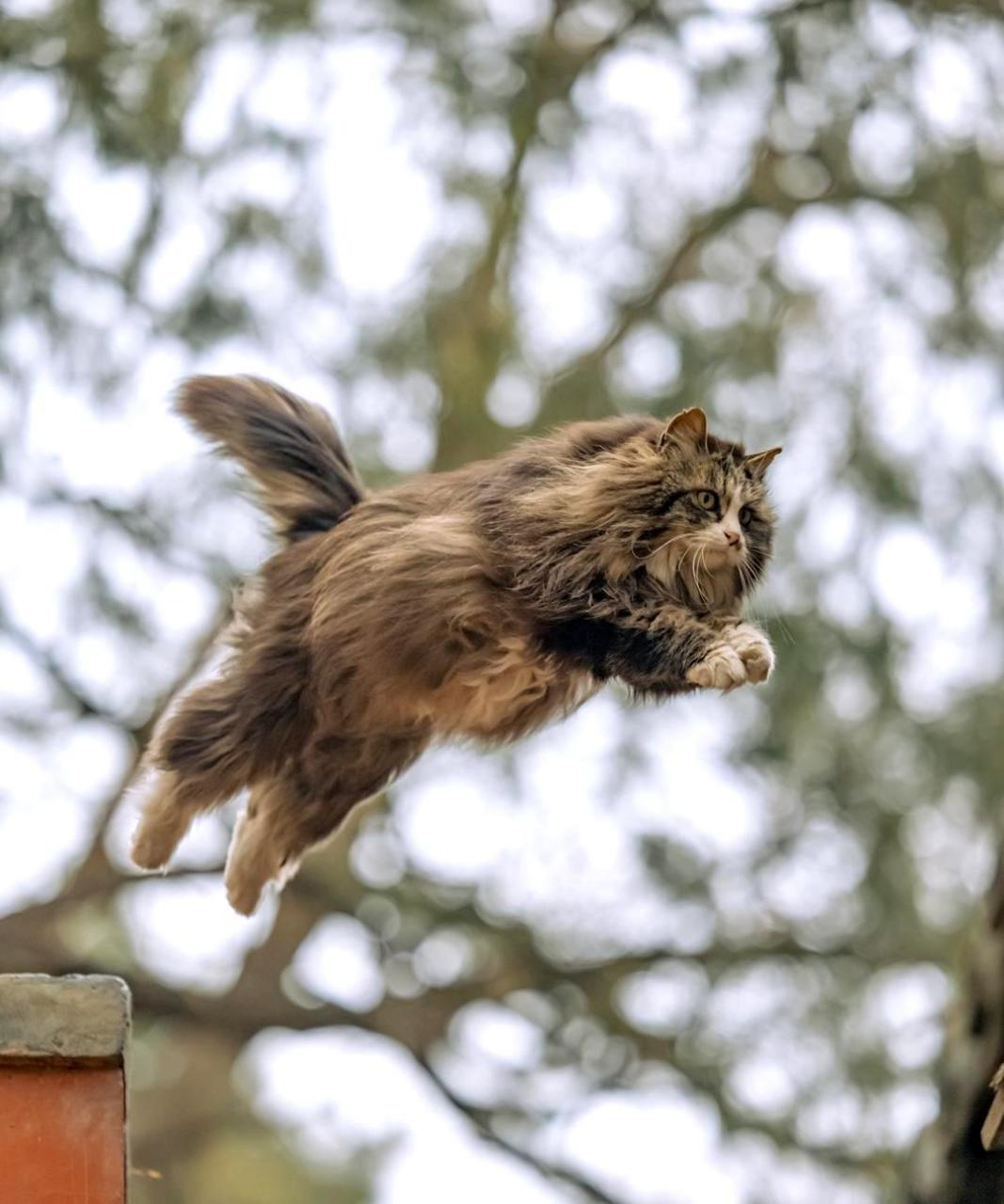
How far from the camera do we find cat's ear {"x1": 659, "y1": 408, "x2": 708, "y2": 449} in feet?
12.2

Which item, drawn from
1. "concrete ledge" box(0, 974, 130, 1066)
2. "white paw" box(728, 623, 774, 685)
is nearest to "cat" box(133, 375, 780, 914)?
"white paw" box(728, 623, 774, 685)

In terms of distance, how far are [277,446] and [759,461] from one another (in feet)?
3.16

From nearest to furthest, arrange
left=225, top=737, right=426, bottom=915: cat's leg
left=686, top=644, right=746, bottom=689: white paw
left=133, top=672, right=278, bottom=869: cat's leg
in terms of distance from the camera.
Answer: left=686, top=644, right=746, bottom=689: white paw
left=133, top=672, right=278, bottom=869: cat's leg
left=225, top=737, right=426, bottom=915: cat's leg

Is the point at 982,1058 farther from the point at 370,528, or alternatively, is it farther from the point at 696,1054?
the point at 696,1054

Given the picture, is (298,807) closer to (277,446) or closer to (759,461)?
(277,446)

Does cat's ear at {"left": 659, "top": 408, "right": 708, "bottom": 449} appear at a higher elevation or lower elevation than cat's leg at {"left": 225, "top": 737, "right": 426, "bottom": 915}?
higher

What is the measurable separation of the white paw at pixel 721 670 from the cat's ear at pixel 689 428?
1.44ft

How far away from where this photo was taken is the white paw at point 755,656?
343 cm

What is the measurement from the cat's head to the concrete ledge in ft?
3.84

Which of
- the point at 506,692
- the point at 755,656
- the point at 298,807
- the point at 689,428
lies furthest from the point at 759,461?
the point at 298,807

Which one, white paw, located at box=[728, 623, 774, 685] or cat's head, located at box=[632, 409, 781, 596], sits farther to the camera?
cat's head, located at box=[632, 409, 781, 596]

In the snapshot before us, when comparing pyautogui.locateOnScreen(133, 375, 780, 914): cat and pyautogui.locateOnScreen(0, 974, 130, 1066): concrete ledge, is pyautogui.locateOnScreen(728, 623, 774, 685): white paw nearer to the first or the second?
pyautogui.locateOnScreen(133, 375, 780, 914): cat

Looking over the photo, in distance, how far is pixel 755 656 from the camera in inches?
135

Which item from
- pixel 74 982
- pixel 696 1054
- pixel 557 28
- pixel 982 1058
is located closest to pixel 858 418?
pixel 557 28
